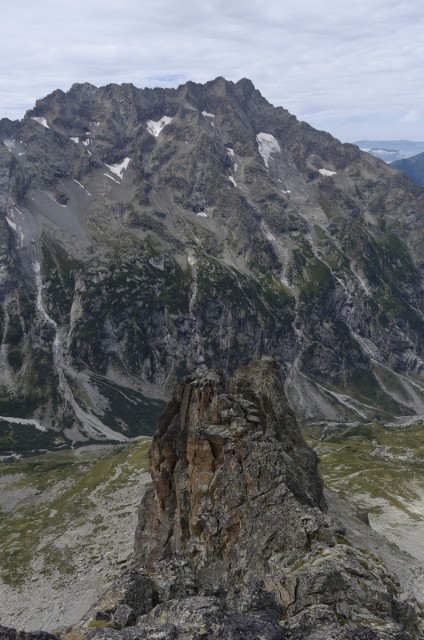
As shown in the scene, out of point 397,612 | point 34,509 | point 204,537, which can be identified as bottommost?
point 34,509

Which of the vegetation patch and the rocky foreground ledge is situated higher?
the rocky foreground ledge

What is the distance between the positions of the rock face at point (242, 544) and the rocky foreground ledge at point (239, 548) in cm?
11

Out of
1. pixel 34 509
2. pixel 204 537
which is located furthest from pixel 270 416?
pixel 34 509

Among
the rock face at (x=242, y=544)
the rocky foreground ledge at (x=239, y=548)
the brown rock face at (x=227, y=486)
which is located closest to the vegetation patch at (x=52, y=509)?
the brown rock face at (x=227, y=486)

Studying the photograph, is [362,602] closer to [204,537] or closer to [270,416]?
[204,537]

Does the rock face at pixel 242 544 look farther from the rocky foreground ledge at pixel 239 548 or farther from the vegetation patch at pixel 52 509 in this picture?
the vegetation patch at pixel 52 509

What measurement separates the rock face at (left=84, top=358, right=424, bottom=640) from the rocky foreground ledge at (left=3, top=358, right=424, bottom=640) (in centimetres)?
11

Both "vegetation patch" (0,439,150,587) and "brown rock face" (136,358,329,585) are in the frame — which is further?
"vegetation patch" (0,439,150,587)

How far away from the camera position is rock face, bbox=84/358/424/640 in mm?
27422

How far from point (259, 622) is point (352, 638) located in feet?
15.6

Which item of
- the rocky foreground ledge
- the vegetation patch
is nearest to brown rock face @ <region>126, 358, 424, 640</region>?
the rocky foreground ledge

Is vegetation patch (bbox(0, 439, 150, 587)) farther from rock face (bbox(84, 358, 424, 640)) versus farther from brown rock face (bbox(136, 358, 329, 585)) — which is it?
rock face (bbox(84, 358, 424, 640))

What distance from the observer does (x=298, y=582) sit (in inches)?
1289

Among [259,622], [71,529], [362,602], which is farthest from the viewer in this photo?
[71,529]
